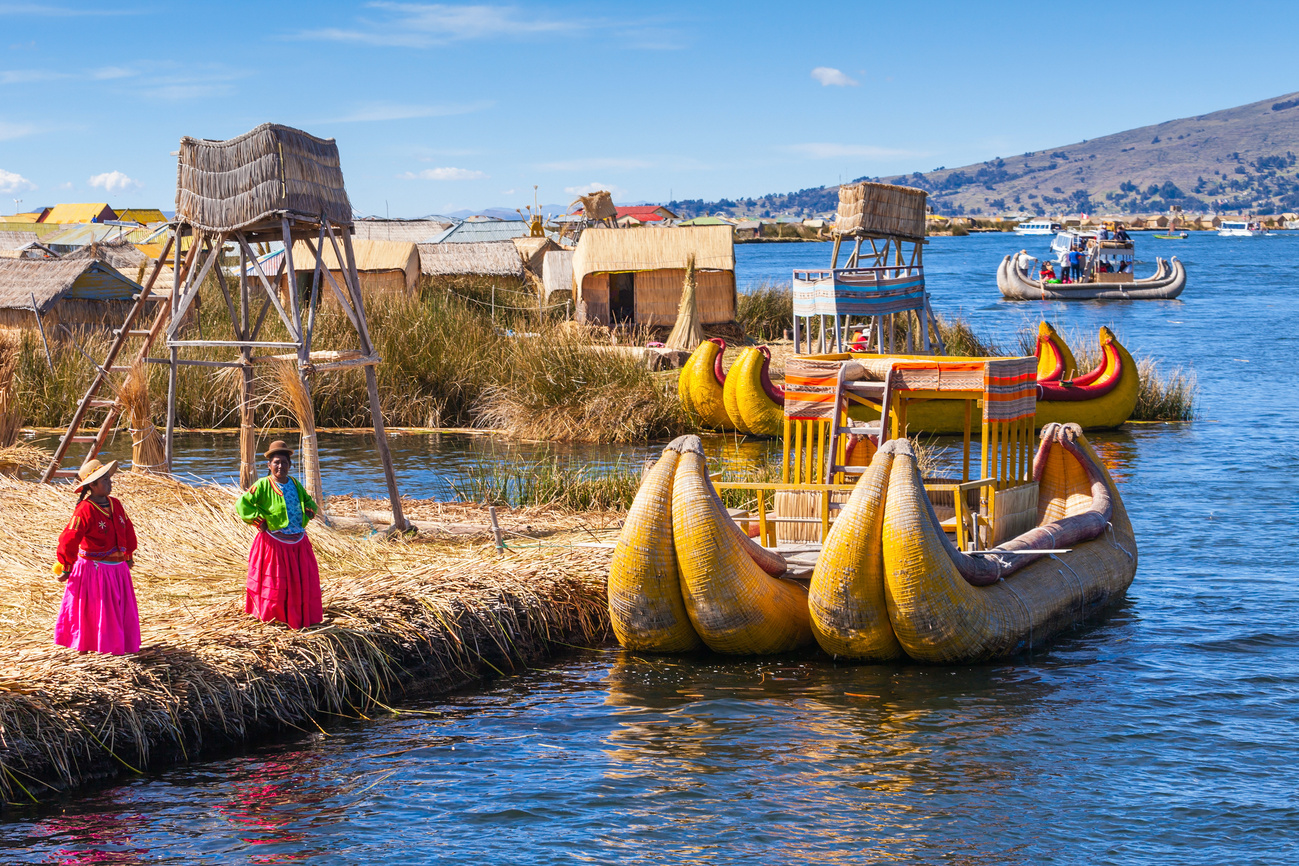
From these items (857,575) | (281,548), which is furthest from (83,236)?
(857,575)

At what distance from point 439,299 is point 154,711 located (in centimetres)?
2105

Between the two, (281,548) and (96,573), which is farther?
(281,548)

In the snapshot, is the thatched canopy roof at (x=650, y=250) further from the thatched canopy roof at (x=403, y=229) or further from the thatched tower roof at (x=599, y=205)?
the thatched canopy roof at (x=403, y=229)

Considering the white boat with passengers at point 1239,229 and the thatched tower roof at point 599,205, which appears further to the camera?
the white boat with passengers at point 1239,229

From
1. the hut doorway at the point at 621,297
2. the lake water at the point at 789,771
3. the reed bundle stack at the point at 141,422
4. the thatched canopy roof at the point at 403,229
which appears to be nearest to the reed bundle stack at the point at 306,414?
the reed bundle stack at the point at 141,422

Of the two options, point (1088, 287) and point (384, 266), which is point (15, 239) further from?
point (1088, 287)

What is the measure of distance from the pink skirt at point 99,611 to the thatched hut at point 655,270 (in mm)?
21995

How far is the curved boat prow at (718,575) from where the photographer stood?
8.91 metres

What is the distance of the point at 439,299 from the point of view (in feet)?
91.5

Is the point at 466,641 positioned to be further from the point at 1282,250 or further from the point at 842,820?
the point at 1282,250

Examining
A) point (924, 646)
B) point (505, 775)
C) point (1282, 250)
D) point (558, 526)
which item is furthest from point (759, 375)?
point (1282, 250)

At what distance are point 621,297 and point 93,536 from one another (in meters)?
24.0

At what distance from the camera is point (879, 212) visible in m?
20.0

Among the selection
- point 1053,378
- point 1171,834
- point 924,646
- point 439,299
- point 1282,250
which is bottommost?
point 1171,834
